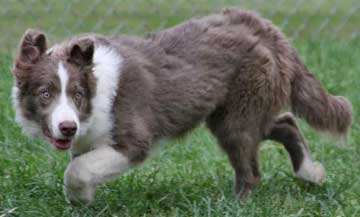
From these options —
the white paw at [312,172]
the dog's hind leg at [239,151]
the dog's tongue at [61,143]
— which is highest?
the dog's tongue at [61,143]

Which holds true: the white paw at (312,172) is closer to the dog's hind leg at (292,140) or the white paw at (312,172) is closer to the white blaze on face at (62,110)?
the dog's hind leg at (292,140)

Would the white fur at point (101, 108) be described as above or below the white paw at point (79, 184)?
above

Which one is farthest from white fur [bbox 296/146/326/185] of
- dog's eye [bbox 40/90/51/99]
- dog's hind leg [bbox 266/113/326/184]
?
dog's eye [bbox 40/90/51/99]

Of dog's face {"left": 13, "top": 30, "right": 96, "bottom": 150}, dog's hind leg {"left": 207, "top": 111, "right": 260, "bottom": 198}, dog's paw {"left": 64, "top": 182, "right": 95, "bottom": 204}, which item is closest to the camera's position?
dog's face {"left": 13, "top": 30, "right": 96, "bottom": 150}

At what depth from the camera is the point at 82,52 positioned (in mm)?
5379

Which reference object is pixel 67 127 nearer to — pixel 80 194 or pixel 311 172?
pixel 80 194

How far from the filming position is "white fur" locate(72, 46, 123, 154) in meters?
5.44

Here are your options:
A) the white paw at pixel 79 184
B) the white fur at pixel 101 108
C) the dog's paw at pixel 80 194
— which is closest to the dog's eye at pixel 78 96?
the white fur at pixel 101 108

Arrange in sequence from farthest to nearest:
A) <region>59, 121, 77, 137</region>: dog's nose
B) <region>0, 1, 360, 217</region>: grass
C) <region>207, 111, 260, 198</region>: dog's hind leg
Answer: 1. <region>207, 111, 260, 198</region>: dog's hind leg
2. <region>0, 1, 360, 217</region>: grass
3. <region>59, 121, 77, 137</region>: dog's nose

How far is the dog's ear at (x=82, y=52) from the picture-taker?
5.37 m

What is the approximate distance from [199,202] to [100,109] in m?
0.86

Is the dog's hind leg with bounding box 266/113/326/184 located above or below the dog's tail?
below

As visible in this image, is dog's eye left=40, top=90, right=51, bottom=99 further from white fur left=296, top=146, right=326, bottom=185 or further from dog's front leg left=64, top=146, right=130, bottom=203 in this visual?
white fur left=296, top=146, right=326, bottom=185

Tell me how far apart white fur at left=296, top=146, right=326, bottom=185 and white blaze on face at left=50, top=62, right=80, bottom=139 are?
1.83 metres
